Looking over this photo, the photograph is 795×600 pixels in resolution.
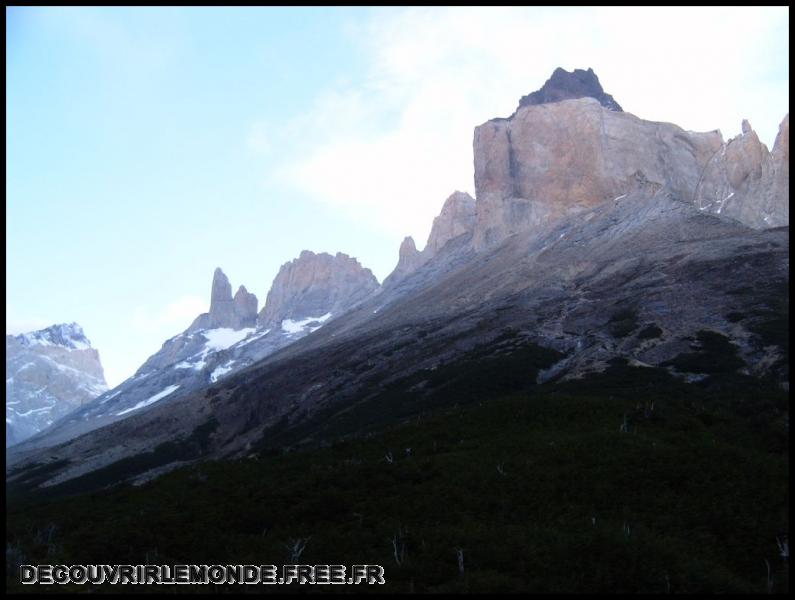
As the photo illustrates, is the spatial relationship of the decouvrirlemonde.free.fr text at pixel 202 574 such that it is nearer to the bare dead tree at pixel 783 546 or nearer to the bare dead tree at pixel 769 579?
the bare dead tree at pixel 769 579

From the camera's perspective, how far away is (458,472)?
100 feet

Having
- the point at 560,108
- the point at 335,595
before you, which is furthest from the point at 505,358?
the point at 560,108

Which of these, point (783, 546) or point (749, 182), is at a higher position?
point (749, 182)

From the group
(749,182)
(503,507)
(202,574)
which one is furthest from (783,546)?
(749,182)

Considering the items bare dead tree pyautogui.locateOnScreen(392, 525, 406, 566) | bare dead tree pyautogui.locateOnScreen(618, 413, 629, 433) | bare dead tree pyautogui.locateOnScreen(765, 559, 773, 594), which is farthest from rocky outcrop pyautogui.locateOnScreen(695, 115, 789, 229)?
bare dead tree pyautogui.locateOnScreen(392, 525, 406, 566)

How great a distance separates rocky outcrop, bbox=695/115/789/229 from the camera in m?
168

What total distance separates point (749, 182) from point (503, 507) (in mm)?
175734

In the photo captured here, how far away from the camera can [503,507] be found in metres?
26.9

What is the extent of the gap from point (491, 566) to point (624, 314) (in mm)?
62862

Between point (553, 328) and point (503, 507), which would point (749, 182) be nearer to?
point (553, 328)

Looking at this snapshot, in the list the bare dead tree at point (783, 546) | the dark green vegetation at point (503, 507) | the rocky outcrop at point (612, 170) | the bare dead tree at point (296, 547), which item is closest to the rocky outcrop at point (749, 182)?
the rocky outcrop at point (612, 170)

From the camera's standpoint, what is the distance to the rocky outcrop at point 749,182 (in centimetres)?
16825

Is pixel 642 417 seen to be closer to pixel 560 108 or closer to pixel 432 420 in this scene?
pixel 432 420

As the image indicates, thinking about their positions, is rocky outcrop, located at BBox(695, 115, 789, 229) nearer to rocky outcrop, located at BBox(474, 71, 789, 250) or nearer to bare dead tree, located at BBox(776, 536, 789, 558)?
rocky outcrop, located at BBox(474, 71, 789, 250)
